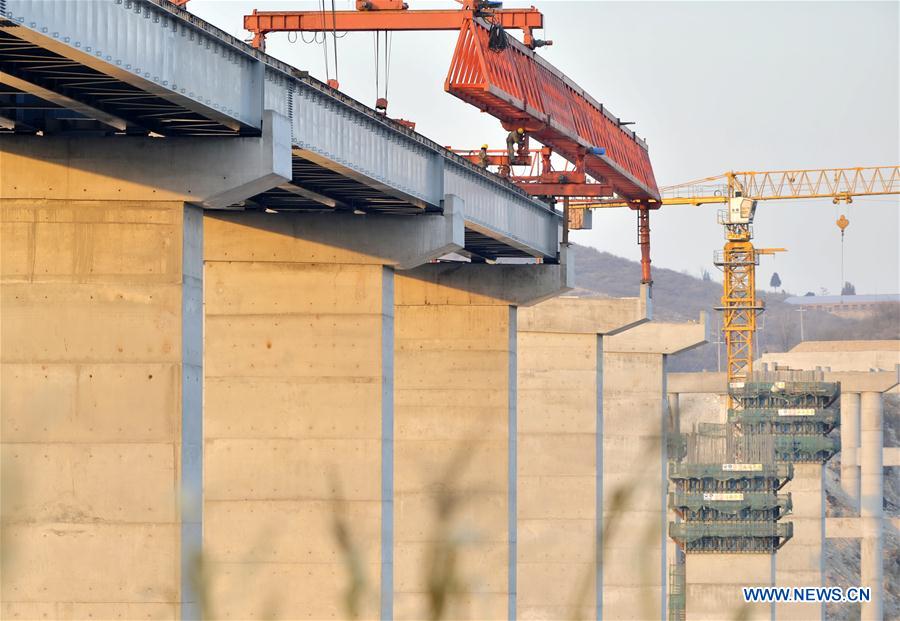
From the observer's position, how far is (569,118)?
157 feet

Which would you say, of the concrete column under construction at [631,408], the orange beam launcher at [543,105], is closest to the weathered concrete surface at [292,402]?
the orange beam launcher at [543,105]

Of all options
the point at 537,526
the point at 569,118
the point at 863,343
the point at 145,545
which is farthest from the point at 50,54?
the point at 863,343

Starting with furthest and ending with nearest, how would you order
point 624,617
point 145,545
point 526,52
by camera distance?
point 624,617, point 526,52, point 145,545

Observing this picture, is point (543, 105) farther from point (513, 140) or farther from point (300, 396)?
point (300, 396)

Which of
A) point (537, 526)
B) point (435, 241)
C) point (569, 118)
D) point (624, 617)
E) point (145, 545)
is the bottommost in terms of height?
point (624, 617)

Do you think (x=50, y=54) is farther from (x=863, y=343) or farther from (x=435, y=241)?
(x=863, y=343)

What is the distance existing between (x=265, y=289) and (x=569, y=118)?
19.4 meters

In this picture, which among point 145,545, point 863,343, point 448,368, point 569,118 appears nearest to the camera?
point 145,545

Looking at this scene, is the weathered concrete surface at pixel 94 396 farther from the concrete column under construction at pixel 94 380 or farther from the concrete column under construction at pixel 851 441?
the concrete column under construction at pixel 851 441

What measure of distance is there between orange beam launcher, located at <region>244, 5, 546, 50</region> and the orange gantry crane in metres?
0.02

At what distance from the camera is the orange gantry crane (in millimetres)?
41688

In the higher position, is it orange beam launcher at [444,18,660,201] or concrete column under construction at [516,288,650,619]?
orange beam launcher at [444,18,660,201]

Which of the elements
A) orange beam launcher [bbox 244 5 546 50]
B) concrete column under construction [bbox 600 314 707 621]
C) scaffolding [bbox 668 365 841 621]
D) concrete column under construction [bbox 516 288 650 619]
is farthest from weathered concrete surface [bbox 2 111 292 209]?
scaffolding [bbox 668 365 841 621]

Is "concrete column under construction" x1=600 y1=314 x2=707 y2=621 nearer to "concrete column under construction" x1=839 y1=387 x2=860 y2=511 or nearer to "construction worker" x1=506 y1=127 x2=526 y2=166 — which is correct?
"construction worker" x1=506 y1=127 x2=526 y2=166
